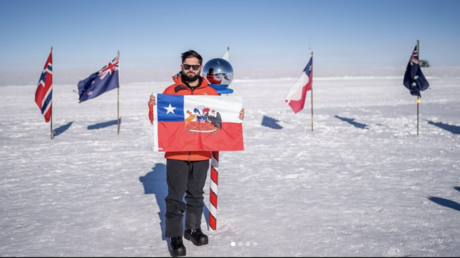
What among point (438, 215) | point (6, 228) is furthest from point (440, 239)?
point (6, 228)

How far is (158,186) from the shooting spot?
6.11 meters

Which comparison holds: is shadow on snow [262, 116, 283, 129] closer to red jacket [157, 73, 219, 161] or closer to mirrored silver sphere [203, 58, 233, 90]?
mirrored silver sphere [203, 58, 233, 90]

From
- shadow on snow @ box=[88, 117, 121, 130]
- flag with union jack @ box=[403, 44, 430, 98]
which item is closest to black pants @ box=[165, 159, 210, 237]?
flag with union jack @ box=[403, 44, 430, 98]

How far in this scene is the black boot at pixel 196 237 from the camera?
3.83 meters

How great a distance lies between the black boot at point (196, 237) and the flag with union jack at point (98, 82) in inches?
306

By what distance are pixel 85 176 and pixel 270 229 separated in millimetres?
4116

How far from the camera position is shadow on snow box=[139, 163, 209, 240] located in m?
4.90

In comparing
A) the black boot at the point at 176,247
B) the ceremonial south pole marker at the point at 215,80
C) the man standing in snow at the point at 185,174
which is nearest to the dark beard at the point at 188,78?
the man standing in snow at the point at 185,174

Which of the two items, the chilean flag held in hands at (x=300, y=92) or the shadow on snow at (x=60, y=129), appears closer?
the chilean flag held in hands at (x=300, y=92)

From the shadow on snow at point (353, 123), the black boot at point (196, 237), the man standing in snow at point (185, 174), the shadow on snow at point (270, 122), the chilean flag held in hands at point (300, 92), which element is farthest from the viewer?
the shadow on snow at point (270, 122)

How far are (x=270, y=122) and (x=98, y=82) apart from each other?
656cm

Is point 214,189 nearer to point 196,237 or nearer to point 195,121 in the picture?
point 196,237

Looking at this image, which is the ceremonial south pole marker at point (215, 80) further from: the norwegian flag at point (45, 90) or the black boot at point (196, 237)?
the norwegian flag at point (45, 90)

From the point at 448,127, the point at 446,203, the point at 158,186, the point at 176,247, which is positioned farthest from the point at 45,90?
the point at 448,127
